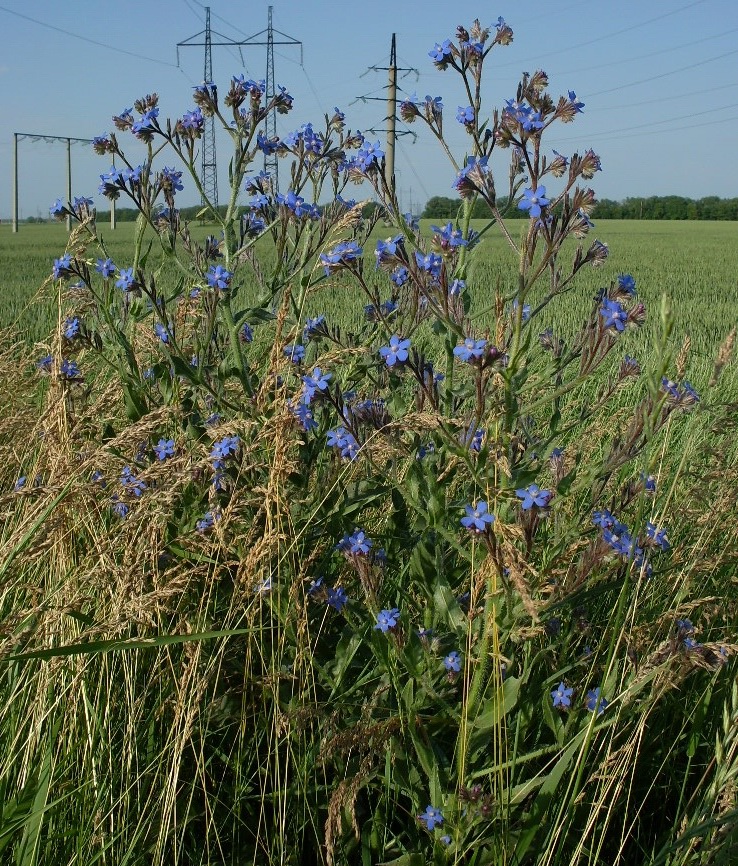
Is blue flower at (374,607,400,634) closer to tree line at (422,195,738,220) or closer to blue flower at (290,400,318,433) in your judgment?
blue flower at (290,400,318,433)

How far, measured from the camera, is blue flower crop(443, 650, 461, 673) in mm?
1639

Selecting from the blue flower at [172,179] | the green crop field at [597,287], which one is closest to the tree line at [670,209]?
the green crop field at [597,287]

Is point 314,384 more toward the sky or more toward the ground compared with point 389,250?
more toward the ground

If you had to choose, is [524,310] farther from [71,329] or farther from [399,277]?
[71,329]

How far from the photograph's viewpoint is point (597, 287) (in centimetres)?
1198

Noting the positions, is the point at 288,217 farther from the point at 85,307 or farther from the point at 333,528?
the point at 333,528

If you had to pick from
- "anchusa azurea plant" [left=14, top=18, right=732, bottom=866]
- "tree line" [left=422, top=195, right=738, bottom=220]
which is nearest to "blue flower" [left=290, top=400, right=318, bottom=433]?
"anchusa azurea plant" [left=14, top=18, right=732, bottom=866]

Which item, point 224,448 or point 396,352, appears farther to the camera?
point 224,448

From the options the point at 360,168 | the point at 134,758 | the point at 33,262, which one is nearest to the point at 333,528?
the point at 134,758

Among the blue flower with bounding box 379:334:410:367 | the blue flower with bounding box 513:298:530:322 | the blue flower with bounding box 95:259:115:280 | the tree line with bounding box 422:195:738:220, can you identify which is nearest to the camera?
the blue flower with bounding box 513:298:530:322

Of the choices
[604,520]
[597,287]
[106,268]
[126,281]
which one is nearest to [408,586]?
[604,520]

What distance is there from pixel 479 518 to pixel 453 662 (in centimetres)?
34

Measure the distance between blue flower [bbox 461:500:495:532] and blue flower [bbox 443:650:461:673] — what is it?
282 mm

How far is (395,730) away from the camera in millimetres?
1705
